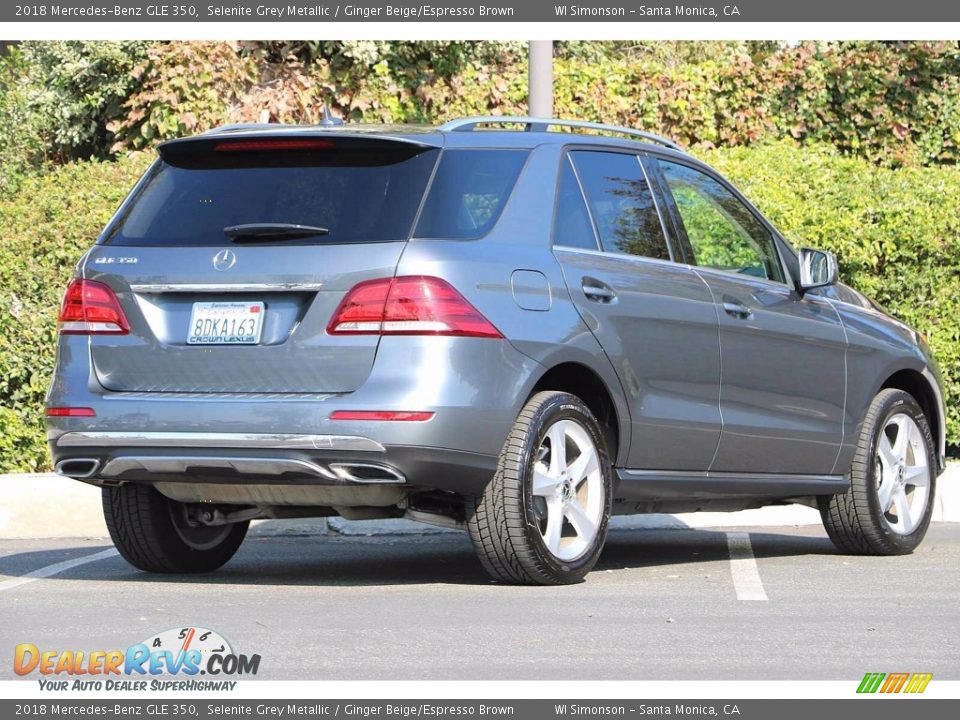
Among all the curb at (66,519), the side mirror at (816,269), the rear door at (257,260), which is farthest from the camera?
the curb at (66,519)

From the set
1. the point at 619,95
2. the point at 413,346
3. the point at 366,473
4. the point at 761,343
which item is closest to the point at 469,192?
the point at 413,346

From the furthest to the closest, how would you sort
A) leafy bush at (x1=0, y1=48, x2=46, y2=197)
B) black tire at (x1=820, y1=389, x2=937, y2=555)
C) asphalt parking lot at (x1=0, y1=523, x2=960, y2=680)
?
leafy bush at (x1=0, y1=48, x2=46, y2=197), black tire at (x1=820, y1=389, x2=937, y2=555), asphalt parking lot at (x1=0, y1=523, x2=960, y2=680)

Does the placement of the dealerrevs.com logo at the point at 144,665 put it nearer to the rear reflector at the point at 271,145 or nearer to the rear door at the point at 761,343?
the rear reflector at the point at 271,145

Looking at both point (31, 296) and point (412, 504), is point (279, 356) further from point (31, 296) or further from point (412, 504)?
point (31, 296)

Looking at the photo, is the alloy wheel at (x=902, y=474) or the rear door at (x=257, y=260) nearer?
the rear door at (x=257, y=260)

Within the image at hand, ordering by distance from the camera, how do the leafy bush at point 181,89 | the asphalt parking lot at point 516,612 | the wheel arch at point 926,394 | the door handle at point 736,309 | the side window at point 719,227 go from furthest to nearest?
the leafy bush at point 181,89 → the wheel arch at point 926,394 → the side window at point 719,227 → the door handle at point 736,309 → the asphalt parking lot at point 516,612

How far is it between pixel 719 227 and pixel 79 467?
3192 millimetres

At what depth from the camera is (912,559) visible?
27.8 ft

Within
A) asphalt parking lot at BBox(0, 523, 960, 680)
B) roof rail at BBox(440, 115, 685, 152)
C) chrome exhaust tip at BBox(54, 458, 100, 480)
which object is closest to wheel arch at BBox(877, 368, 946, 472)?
asphalt parking lot at BBox(0, 523, 960, 680)

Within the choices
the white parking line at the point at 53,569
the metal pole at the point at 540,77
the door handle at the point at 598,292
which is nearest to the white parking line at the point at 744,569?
the door handle at the point at 598,292

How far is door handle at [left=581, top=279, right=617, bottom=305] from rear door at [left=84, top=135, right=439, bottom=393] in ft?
2.59

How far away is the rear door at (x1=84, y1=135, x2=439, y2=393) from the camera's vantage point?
6.42 metres

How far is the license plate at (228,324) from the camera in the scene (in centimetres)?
653

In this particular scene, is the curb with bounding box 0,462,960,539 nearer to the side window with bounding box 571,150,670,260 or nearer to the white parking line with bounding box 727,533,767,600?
the white parking line with bounding box 727,533,767,600
